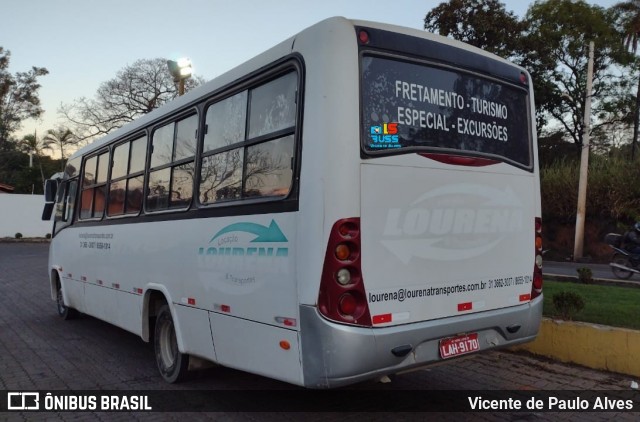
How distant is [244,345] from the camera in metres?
4.23

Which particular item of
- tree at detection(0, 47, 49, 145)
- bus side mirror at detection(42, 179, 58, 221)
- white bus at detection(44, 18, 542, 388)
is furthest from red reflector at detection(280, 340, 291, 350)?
tree at detection(0, 47, 49, 145)

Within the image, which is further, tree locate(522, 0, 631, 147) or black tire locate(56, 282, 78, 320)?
tree locate(522, 0, 631, 147)

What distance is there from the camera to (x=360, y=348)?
358cm

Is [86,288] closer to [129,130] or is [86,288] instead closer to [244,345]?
[129,130]

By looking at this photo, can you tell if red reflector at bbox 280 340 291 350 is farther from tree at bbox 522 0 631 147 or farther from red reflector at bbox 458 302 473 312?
tree at bbox 522 0 631 147

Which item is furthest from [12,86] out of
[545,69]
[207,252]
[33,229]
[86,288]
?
[207,252]

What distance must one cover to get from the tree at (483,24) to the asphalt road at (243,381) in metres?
29.1

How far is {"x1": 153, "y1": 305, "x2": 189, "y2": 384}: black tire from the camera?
17.8 feet

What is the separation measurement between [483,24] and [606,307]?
91.1 feet

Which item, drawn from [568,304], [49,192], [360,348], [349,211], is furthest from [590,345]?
[49,192]

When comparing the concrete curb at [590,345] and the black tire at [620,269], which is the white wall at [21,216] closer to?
the black tire at [620,269]

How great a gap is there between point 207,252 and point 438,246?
6.38 feet

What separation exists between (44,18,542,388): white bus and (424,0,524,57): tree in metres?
29.4

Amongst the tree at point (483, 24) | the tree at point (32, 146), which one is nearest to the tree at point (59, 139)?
the tree at point (32, 146)
